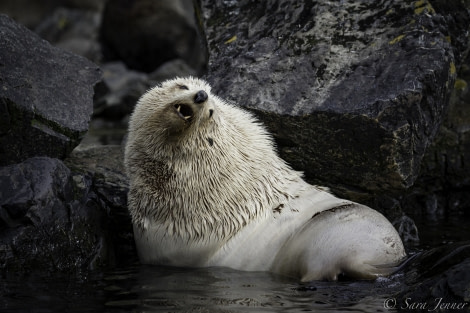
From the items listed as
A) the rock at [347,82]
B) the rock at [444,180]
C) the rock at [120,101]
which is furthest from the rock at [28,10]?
the rock at [444,180]

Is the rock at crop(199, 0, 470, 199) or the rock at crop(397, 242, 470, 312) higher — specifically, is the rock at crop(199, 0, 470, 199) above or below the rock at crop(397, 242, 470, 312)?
above

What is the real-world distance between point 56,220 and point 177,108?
4.26 feet

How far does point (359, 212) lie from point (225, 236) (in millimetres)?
1091

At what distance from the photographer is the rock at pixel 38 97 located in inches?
254

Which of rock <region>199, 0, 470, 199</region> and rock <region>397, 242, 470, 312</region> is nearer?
rock <region>397, 242, 470, 312</region>

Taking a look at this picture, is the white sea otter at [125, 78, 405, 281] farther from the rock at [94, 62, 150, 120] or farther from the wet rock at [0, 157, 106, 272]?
the rock at [94, 62, 150, 120]

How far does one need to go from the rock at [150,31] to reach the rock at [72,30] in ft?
3.55

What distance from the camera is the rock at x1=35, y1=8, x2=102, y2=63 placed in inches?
913

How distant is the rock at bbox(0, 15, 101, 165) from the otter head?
80 centimetres

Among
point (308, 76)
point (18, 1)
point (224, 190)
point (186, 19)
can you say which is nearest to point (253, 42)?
point (308, 76)

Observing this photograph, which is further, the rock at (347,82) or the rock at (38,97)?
the rock at (347,82)

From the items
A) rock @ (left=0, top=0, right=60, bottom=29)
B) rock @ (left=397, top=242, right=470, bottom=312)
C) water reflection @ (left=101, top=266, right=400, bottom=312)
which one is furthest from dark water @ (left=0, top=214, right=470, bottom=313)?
rock @ (left=0, top=0, right=60, bottom=29)

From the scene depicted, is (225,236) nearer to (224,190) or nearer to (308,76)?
(224,190)

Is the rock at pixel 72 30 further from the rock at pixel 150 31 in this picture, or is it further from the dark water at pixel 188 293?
the dark water at pixel 188 293
